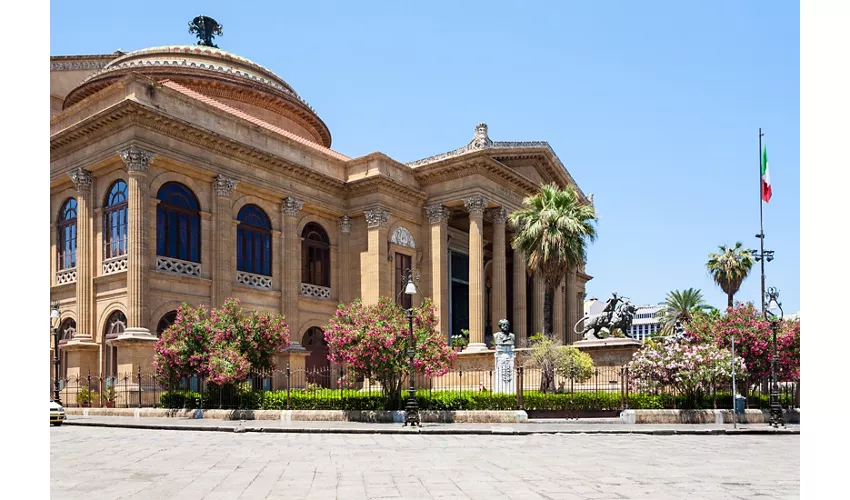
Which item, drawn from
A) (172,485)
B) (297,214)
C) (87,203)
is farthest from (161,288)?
(172,485)

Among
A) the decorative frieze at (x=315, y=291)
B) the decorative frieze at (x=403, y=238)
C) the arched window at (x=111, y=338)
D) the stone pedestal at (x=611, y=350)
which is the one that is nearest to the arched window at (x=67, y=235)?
the arched window at (x=111, y=338)

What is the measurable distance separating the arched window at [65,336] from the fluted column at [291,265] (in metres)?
9.25

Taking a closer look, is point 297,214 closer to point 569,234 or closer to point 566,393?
point 569,234

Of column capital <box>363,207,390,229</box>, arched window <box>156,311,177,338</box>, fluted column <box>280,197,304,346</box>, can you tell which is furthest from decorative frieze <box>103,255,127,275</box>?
column capital <box>363,207,390,229</box>

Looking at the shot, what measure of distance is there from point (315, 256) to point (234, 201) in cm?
627

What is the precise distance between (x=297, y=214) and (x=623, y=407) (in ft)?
64.5

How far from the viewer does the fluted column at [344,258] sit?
39.9 metres

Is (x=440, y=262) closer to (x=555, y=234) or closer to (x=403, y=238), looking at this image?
(x=403, y=238)

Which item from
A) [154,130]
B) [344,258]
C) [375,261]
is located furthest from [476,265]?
[154,130]

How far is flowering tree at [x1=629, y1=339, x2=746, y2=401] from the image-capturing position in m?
24.0

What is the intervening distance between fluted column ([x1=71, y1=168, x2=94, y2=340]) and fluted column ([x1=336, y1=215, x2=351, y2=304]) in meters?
13.0

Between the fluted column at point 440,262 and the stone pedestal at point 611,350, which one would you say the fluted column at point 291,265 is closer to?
the fluted column at point 440,262

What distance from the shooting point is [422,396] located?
25.0m

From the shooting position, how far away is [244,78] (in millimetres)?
41125
